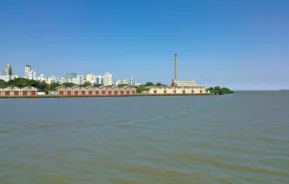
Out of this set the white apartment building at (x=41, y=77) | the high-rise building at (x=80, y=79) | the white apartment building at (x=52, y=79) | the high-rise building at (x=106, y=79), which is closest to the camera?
the white apartment building at (x=52, y=79)

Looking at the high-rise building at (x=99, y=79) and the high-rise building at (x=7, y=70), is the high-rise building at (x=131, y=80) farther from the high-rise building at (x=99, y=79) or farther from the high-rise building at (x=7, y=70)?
the high-rise building at (x=7, y=70)

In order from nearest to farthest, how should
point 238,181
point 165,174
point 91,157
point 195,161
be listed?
point 238,181 < point 165,174 < point 195,161 < point 91,157

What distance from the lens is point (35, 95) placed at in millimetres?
53469

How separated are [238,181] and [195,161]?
47.3 inches

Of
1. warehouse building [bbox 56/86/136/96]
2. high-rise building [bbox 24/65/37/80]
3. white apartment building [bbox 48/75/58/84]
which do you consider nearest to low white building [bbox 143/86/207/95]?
warehouse building [bbox 56/86/136/96]

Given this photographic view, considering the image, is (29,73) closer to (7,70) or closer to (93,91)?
(7,70)

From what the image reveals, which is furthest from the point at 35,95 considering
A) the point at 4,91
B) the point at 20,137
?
the point at 20,137

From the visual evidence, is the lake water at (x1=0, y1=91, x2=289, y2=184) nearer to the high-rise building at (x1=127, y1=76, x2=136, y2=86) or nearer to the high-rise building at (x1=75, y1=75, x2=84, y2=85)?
the high-rise building at (x1=75, y1=75, x2=84, y2=85)

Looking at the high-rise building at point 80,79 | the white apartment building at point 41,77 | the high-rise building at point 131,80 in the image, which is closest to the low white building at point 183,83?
the high-rise building at point 80,79

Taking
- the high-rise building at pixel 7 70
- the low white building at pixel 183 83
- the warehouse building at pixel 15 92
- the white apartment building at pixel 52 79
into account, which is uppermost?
the high-rise building at pixel 7 70

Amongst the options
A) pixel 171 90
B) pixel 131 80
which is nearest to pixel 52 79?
pixel 131 80

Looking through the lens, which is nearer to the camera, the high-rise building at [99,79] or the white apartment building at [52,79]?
the white apartment building at [52,79]

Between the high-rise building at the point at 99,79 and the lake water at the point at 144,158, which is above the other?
the high-rise building at the point at 99,79

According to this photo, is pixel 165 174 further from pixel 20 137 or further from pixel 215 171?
pixel 20 137
